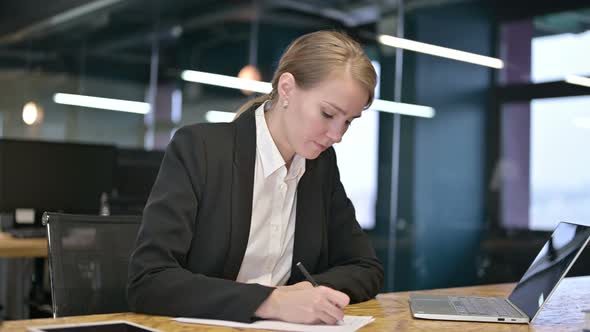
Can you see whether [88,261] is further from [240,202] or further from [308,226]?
[308,226]

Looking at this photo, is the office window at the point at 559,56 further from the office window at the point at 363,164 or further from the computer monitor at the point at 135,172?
the computer monitor at the point at 135,172

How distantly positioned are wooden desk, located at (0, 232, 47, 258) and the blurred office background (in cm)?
32

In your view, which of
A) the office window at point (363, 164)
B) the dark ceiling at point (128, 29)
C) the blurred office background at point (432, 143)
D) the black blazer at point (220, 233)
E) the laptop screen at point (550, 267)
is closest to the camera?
the black blazer at point (220, 233)

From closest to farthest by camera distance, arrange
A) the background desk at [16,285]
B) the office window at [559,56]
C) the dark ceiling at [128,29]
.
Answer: the background desk at [16,285]
the office window at [559,56]
the dark ceiling at [128,29]

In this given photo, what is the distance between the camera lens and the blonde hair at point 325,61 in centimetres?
189

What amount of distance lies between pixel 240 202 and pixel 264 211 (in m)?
0.10

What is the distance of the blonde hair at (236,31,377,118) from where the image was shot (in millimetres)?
1888

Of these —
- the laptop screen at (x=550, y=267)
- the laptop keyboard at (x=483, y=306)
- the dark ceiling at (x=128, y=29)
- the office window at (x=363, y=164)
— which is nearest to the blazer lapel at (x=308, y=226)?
the laptop keyboard at (x=483, y=306)

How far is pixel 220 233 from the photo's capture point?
6.00 feet

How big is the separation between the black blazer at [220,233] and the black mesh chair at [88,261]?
27cm

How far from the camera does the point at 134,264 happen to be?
5.61ft

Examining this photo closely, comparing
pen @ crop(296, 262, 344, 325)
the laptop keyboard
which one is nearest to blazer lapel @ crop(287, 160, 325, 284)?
pen @ crop(296, 262, 344, 325)

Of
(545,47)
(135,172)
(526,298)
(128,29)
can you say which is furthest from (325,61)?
(128,29)

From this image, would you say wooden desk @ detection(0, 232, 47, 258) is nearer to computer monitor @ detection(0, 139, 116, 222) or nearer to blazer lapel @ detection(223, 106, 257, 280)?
computer monitor @ detection(0, 139, 116, 222)
